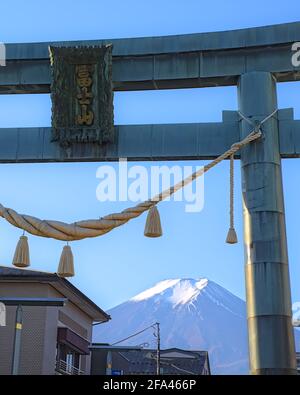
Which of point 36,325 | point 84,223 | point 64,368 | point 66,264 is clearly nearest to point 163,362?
point 64,368

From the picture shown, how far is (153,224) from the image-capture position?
6055mm

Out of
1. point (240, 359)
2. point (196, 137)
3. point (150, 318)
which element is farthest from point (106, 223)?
point (150, 318)

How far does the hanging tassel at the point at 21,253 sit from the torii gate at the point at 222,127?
1069mm

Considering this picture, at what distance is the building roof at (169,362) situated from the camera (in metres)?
34.0

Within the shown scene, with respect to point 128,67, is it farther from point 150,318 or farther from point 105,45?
point 150,318

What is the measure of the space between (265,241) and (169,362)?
99.6ft

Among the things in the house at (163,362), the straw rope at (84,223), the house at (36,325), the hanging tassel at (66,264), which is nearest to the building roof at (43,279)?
the house at (36,325)

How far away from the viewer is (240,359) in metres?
170

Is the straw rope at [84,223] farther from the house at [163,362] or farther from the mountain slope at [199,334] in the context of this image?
the mountain slope at [199,334]

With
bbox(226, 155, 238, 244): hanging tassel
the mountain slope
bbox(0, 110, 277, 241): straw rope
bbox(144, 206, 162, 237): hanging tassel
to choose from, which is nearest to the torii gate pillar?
bbox(226, 155, 238, 244): hanging tassel

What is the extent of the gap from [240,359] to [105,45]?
171710 mm

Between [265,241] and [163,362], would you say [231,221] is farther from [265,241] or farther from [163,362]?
[163,362]

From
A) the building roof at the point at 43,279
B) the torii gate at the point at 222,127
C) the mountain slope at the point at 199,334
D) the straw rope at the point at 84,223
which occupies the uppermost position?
the mountain slope at the point at 199,334
